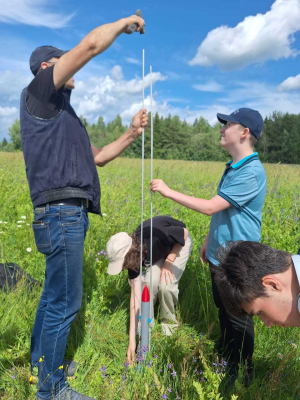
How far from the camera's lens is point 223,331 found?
244 cm

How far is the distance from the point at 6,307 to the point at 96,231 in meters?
1.62

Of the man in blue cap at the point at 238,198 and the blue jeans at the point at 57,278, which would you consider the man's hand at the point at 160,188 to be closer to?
the man in blue cap at the point at 238,198

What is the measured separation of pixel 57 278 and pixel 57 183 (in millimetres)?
560

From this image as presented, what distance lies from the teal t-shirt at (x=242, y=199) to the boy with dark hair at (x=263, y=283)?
0.71 m

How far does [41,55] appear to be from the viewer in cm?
198

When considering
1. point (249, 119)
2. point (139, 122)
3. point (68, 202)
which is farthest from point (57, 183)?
point (249, 119)

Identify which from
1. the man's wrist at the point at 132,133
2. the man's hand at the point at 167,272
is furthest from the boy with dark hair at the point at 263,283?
the man's hand at the point at 167,272

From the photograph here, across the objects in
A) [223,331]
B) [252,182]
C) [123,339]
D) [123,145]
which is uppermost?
[123,145]

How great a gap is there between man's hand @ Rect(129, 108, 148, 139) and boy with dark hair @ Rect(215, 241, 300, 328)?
4.03 feet

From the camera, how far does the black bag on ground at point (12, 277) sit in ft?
9.89

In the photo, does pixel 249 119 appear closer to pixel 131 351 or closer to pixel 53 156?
pixel 53 156

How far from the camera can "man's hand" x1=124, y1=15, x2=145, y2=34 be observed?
1735 millimetres

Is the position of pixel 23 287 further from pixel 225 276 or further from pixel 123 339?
pixel 225 276

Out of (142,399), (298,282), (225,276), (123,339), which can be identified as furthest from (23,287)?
(298,282)
